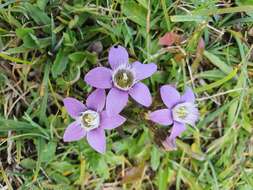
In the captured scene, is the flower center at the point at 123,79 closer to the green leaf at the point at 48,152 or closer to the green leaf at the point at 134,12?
the green leaf at the point at 134,12

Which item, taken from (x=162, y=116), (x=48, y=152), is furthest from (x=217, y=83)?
(x=48, y=152)

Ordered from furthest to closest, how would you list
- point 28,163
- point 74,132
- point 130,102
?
point 28,163 → point 130,102 → point 74,132

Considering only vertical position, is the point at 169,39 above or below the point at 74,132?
above

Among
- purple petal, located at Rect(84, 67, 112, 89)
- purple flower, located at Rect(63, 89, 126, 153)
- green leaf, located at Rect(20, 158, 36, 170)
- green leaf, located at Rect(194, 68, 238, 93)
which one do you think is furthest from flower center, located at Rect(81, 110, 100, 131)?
green leaf, located at Rect(194, 68, 238, 93)

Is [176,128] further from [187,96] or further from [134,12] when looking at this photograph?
A: [134,12]

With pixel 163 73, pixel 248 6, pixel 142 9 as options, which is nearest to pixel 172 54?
pixel 163 73

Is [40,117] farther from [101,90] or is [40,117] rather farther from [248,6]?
[248,6]

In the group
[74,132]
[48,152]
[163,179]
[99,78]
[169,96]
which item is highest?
[99,78]
